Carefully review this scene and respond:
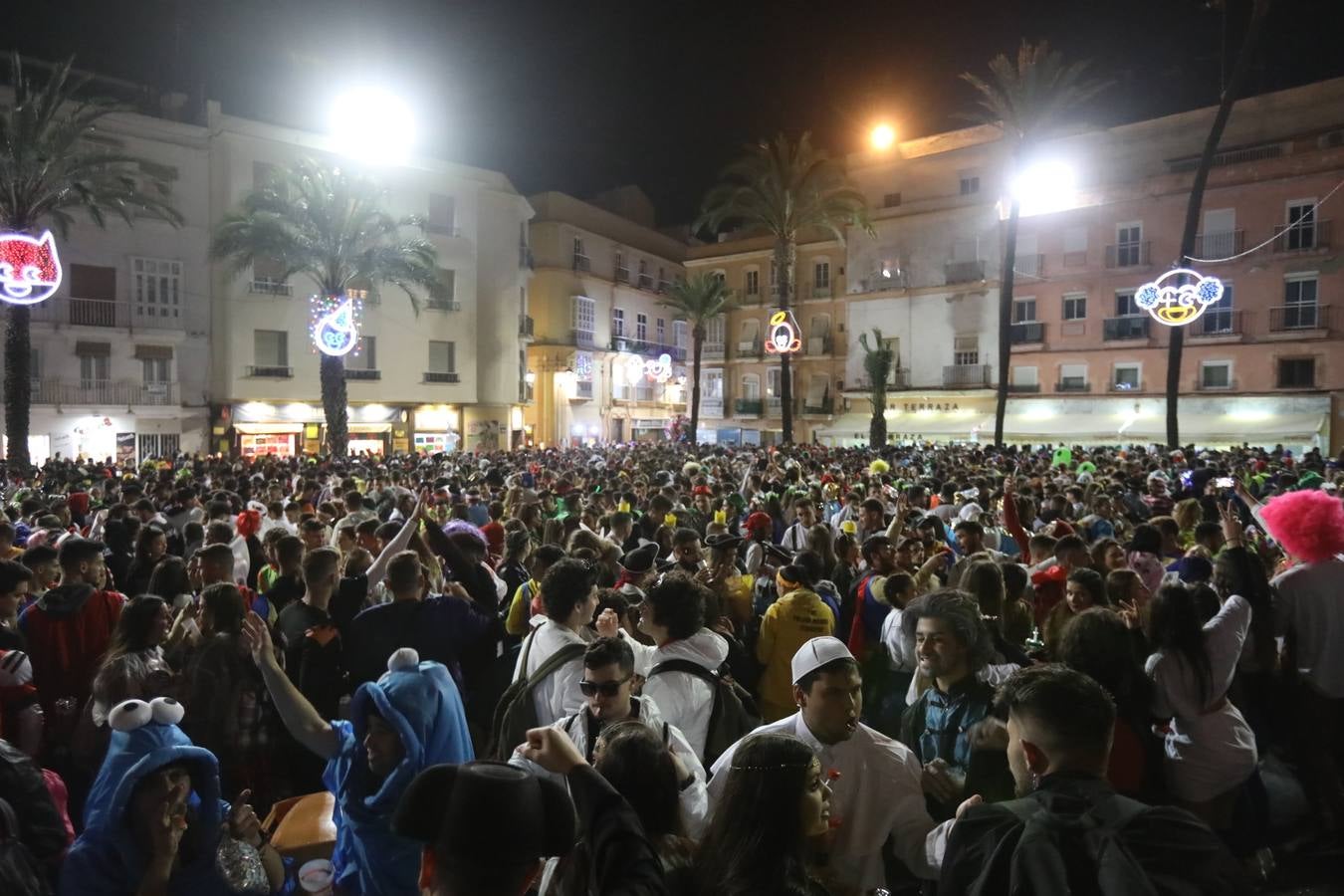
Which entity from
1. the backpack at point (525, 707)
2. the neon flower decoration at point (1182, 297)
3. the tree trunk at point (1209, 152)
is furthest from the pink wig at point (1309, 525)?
the tree trunk at point (1209, 152)

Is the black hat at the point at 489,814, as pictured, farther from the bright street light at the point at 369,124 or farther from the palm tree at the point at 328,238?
the bright street light at the point at 369,124

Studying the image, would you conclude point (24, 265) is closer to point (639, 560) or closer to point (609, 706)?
point (639, 560)

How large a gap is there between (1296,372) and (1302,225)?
17.7ft

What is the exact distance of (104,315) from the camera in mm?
27656

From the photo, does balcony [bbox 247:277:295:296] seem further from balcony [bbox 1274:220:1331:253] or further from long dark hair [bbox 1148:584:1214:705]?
balcony [bbox 1274:220:1331:253]

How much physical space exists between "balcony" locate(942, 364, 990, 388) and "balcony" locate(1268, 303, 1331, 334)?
10.5 m

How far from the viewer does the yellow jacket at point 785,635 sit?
4379 millimetres

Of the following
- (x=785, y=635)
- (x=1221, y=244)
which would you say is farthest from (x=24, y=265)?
(x=1221, y=244)

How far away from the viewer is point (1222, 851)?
168cm

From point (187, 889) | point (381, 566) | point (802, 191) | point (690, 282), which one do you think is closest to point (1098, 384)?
point (802, 191)

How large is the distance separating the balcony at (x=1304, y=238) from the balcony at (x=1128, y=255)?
13.9 ft

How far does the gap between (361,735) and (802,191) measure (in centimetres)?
3041

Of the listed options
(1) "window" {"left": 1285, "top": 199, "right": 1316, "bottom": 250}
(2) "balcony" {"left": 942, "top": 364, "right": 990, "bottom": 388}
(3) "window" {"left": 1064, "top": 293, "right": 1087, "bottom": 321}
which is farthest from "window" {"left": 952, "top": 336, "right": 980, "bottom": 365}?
(1) "window" {"left": 1285, "top": 199, "right": 1316, "bottom": 250}

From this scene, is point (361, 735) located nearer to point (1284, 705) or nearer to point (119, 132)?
point (1284, 705)
